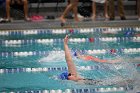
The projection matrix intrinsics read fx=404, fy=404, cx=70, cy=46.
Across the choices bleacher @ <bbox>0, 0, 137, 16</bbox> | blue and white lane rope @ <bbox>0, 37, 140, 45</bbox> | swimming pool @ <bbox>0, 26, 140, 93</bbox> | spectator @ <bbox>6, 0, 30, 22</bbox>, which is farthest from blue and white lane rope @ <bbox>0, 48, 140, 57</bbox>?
bleacher @ <bbox>0, 0, 137, 16</bbox>

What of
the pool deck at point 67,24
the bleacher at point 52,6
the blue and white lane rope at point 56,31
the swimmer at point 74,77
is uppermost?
the bleacher at point 52,6

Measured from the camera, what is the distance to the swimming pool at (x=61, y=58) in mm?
5258

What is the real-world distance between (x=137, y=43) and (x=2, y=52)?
2.69 meters

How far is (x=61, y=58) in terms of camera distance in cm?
695

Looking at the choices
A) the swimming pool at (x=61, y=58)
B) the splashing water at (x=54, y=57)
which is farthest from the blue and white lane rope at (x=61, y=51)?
the splashing water at (x=54, y=57)

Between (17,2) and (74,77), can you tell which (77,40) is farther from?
(74,77)

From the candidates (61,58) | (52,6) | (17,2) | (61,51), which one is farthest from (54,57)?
(52,6)

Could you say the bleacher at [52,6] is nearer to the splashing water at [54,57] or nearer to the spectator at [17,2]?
the spectator at [17,2]

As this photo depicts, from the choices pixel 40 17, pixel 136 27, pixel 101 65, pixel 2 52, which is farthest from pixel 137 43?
pixel 40 17

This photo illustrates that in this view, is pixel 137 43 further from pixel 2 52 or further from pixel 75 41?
pixel 2 52

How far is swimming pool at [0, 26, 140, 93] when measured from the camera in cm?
526

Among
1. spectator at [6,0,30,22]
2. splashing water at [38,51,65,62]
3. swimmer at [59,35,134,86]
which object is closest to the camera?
swimmer at [59,35,134,86]

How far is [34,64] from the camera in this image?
6.60 meters

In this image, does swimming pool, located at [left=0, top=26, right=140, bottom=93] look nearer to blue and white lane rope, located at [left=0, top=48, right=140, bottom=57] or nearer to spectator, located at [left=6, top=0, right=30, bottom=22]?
blue and white lane rope, located at [left=0, top=48, right=140, bottom=57]
